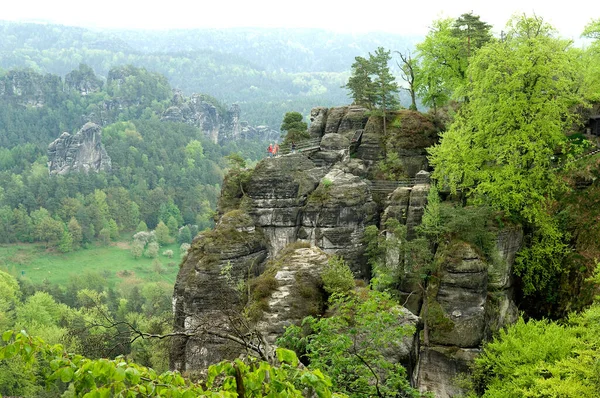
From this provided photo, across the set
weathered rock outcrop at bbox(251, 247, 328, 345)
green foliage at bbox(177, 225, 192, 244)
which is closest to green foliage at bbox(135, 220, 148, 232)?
green foliage at bbox(177, 225, 192, 244)

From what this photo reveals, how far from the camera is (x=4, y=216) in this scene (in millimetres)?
138000

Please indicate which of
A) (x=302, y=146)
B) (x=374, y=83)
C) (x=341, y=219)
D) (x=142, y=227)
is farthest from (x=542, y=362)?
(x=142, y=227)

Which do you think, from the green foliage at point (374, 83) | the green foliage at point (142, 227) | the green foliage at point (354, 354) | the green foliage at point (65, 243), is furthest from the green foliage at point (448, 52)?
the green foliage at point (142, 227)

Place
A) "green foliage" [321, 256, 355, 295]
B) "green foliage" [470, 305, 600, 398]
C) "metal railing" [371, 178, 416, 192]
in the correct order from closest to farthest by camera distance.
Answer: "green foliage" [470, 305, 600, 398] < "green foliage" [321, 256, 355, 295] < "metal railing" [371, 178, 416, 192]

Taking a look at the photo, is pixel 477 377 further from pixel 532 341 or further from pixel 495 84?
pixel 495 84

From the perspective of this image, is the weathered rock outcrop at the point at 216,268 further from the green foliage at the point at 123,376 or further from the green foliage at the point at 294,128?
the green foliage at the point at 123,376

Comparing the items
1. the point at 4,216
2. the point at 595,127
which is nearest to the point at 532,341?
the point at 595,127

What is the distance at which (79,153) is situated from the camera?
177m

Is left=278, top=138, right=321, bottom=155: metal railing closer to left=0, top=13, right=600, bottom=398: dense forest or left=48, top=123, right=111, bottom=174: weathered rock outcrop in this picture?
left=0, top=13, right=600, bottom=398: dense forest

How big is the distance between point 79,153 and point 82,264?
6254 centimetres

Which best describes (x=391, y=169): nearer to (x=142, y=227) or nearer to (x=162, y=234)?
(x=162, y=234)

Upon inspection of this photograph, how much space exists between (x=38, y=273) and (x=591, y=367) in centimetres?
11650

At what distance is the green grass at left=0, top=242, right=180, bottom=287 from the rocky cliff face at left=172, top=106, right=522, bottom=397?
82.7m

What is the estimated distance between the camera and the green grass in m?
115
